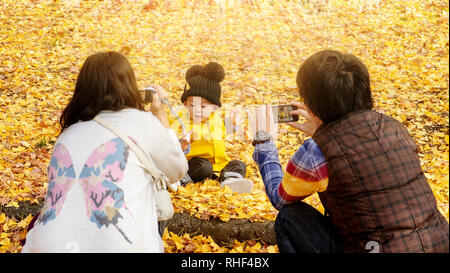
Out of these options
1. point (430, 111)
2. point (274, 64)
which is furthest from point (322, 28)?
point (430, 111)

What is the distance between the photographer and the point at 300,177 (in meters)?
2.00

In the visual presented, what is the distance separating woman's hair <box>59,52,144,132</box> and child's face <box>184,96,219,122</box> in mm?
1979

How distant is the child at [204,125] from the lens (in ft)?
13.5

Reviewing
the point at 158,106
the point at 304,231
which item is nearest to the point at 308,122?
the point at 304,231

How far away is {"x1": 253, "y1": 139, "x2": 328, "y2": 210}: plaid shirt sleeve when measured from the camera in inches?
76.4

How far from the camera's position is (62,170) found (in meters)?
1.91

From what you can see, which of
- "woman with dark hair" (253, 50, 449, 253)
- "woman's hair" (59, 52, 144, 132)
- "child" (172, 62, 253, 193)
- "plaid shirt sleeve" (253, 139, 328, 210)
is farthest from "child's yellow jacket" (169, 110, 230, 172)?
"woman with dark hair" (253, 50, 449, 253)

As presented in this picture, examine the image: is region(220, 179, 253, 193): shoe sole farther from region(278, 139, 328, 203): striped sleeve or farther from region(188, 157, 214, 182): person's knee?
region(278, 139, 328, 203): striped sleeve

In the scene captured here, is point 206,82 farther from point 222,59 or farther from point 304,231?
point 222,59

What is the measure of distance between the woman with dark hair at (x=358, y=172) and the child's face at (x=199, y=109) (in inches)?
81.6

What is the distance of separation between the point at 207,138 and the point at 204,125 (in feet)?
0.44

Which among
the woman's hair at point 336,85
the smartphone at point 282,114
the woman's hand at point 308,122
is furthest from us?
the smartphone at point 282,114

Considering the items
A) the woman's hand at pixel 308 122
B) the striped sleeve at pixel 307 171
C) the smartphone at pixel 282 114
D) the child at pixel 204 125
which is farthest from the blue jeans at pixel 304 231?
the child at pixel 204 125

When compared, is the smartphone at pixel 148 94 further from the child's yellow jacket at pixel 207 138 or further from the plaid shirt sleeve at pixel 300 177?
the child's yellow jacket at pixel 207 138
